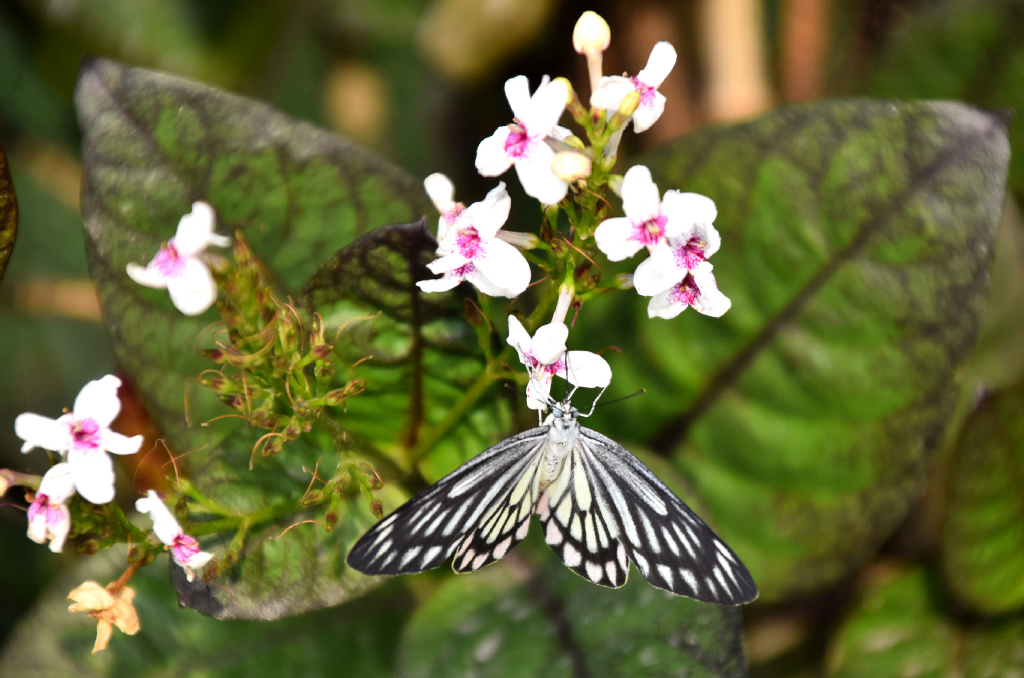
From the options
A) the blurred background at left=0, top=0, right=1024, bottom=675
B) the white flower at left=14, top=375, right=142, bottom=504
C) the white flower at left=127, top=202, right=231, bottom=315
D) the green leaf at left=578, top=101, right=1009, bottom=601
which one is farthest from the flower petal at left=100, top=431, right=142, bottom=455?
the blurred background at left=0, top=0, right=1024, bottom=675

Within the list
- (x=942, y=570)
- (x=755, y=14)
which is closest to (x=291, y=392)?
(x=942, y=570)

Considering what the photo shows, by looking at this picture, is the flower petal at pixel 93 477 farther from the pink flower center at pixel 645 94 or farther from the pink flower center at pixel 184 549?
the pink flower center at pixel 645 94

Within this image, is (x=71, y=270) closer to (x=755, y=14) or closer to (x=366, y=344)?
(x=366, y=344)

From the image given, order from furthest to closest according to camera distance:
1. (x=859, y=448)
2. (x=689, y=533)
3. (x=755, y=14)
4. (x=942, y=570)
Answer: (x=755, y=14) → (x=942, y=570) → (x=859, y=448) → (x=689, y=533)

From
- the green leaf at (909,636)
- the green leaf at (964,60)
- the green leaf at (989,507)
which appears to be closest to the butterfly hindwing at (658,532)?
the green leaf at (989,507)

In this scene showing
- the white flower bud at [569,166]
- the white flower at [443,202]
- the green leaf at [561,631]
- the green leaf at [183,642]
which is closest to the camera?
the white flower bud at [569,166]

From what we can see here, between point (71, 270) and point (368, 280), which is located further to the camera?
point (71, 270)

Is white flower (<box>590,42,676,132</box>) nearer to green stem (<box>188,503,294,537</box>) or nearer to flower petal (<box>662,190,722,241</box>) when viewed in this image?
flower petal (<box>662,190,722,241</box>)
